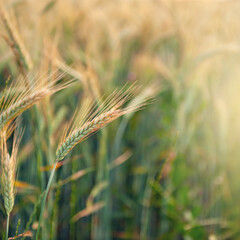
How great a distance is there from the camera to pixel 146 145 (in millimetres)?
1836

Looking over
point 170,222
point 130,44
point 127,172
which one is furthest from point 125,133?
point 130,44

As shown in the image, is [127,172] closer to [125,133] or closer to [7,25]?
[125,133]

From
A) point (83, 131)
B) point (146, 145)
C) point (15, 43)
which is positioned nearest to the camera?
point (83, 131)

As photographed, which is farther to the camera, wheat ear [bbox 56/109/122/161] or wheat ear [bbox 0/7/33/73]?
wheat ear [bbox 0/7/33/73]

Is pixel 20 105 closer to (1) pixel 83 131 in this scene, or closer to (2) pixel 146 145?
(1) pixel 83 131

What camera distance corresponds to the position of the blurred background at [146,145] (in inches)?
51.1

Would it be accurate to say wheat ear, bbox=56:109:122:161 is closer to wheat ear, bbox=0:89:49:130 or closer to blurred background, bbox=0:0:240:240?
→ wheat ear, bbox=0:89:49:130

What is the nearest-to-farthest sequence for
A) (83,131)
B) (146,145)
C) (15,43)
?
1. (83,131)
2. (15,43)
3. (146,145)

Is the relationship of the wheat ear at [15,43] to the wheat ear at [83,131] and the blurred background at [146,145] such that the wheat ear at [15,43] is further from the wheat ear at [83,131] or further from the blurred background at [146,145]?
the wheat ear at [83,131]

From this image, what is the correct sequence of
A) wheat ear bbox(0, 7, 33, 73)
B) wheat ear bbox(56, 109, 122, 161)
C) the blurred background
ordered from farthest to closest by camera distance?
1. the blurred background
2. wheat ear bbox(0, 7, 33, 73)
3. wheat ear bbox(56, 109, 122, 161)

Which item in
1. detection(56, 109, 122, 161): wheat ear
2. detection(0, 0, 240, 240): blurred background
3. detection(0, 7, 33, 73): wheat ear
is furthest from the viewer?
detection(0, 0, 240, 240): blurred background

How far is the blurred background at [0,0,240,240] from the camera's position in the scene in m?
1.30

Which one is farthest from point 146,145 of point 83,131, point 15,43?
point 83,131

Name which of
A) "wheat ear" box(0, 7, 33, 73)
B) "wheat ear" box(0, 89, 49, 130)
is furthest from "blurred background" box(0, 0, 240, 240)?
"wheat ear" box(0, 89, 49, 130)
